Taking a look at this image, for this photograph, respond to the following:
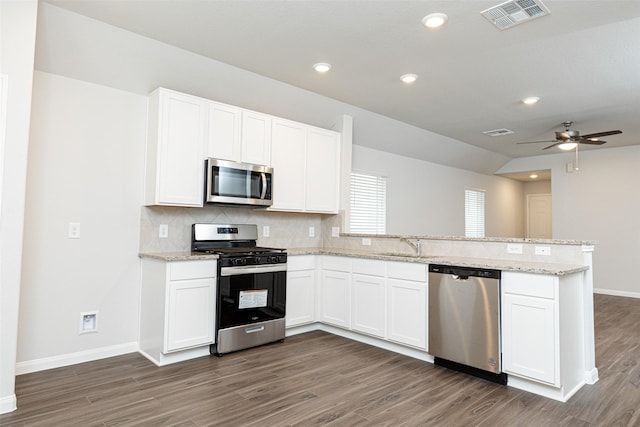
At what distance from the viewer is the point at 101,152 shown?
11.1 feet

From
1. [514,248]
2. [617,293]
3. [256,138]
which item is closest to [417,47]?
[256,138]

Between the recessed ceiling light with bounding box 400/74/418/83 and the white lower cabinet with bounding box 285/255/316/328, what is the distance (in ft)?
6.87

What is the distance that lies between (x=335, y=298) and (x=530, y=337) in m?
1.95

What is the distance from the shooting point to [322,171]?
4.68 m

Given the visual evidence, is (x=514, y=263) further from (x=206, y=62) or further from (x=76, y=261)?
(x=76, y=261)

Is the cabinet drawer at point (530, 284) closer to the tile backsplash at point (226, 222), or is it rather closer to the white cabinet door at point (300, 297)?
the white cabinet door at point (300, 297)

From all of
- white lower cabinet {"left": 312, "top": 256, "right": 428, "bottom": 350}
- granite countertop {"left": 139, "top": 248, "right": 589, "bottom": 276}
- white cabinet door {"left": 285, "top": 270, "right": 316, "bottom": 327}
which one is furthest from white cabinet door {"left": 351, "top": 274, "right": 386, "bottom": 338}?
white cabinet door {"left": 285, "top": 270, "right": 316, "bottom": 327}

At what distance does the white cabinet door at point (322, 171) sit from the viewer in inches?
179

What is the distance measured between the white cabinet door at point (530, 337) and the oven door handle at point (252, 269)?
6.53ft

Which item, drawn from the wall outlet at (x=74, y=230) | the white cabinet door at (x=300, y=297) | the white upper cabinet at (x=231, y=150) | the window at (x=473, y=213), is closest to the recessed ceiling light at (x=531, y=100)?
the white upper cabinet at (x=231, y=150)

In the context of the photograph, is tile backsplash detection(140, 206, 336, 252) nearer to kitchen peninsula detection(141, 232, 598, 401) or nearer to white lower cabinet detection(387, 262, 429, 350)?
kitchen peninsula detection(141, 232, 598, 401)

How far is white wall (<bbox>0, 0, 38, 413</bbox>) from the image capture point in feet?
7.66

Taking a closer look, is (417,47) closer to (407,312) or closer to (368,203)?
(407,312)

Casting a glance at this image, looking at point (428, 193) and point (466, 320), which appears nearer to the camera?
point (466, 320)
